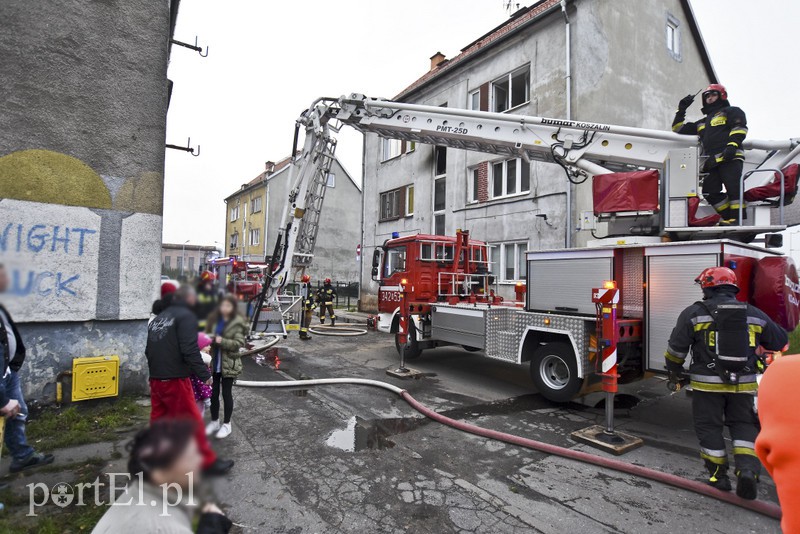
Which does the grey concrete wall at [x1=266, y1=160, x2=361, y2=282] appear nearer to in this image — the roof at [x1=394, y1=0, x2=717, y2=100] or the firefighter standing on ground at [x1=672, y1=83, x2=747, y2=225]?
the roof at [x1=394, y1=0, x2=717, y2=100]

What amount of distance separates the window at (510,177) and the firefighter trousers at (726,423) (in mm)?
10072

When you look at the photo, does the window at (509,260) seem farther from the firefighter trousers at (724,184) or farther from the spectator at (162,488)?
the spectator at (162,488)

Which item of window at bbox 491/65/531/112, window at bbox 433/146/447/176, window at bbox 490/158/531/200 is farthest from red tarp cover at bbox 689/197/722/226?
window at bbox 433/146/447/176

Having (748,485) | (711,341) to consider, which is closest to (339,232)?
(711,341)

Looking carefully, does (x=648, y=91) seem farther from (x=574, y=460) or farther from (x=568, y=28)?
(x=574, y=460)

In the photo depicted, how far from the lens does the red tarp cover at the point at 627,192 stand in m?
5.55

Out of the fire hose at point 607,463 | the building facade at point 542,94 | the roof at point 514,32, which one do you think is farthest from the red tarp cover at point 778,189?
the roof at point 514,32

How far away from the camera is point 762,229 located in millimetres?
5039

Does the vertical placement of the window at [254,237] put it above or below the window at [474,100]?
below

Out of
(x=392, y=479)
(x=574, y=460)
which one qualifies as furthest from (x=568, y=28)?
(x=392, y=479)

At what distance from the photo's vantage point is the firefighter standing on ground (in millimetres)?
5148

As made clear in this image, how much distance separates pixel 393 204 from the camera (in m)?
18.7

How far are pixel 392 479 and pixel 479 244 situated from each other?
7081 millimetres

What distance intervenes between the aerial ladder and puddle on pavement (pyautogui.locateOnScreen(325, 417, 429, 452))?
1.65m
